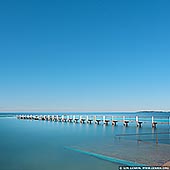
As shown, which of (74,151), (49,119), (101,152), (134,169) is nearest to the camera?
(134,169)

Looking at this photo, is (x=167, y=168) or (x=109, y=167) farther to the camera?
(x=109, y=167)

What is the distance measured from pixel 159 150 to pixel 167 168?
16.6 feet

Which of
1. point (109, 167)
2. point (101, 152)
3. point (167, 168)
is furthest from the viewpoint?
point (101, 152)

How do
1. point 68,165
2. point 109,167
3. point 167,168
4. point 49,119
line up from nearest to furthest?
point 167,168
point 109,167
point 68,165
point 49,119

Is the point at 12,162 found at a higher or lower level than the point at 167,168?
lower

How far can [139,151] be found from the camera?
1314cm

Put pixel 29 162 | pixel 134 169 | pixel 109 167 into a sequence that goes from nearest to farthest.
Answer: pixel 134 169
pixel 109 167
pixel 29 162

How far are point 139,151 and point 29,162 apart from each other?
6.41 meters

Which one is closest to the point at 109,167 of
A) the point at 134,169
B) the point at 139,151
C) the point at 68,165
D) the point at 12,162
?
the point at 134,169

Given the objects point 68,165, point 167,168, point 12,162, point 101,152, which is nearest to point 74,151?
point 101,152

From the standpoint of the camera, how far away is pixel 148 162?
10.6 m

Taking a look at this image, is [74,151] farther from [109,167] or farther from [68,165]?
[109,167]

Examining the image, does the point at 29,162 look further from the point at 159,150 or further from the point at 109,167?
the point at 159,150

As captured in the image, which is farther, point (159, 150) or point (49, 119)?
point (49, 119)
